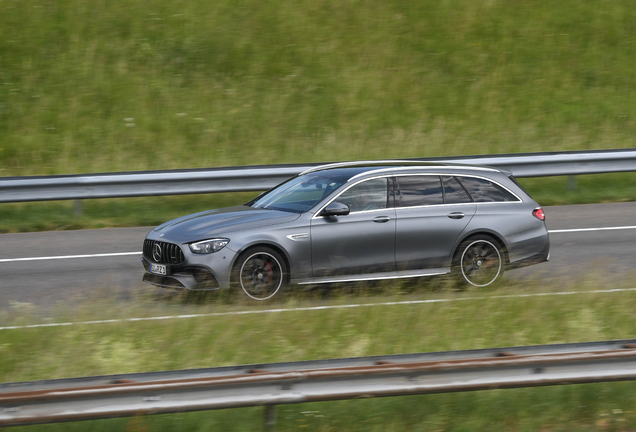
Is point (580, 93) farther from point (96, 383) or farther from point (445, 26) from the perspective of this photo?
point (96, 383)

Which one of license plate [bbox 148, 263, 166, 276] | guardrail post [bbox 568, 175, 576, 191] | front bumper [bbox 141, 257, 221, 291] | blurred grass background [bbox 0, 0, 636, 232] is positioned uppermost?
blurred grass background [bbox 0, 0, 636, 232]

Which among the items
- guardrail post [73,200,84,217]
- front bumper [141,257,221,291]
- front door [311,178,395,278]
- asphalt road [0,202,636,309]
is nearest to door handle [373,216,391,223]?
front door [311,178,395,278]

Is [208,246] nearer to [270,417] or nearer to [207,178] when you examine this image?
[270,417]

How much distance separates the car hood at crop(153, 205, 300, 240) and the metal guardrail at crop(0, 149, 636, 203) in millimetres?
4796

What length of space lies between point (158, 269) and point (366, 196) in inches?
100

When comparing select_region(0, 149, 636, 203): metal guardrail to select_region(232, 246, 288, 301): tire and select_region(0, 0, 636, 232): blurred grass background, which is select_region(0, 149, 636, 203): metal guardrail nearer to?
select_region(0, 0, 636, 232): blurred grass background

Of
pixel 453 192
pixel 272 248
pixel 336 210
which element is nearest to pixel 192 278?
pixel 272 248

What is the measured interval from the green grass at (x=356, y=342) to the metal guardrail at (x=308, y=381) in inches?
22.9

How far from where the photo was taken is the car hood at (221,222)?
8398mm

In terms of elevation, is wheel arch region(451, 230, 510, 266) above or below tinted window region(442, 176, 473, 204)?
below

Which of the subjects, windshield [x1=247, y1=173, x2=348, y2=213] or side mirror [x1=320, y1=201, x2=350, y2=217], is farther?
windshield [x1=247, y1=173, x2=348, y2=213]

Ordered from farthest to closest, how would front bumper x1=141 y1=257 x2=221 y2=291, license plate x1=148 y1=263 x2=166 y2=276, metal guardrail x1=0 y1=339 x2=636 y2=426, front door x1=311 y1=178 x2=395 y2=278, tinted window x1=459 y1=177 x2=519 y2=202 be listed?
1. tinted window x1=459 y1=177 x2=519 y2=202
2. front door x1=311 y1=178 x2=395 y2=278
3. license plate x1=148 y1=263 x2=166 y2=276
4. front bumper x1=141 y1=257 x2=221 y2=291
5. metal guardrail x1=0 y1=339 x2=636 y2=426

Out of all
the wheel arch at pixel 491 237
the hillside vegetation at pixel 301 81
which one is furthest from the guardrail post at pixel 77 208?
the wheel arch at pixel 491 237

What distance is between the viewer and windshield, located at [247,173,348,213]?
29.4 feet
